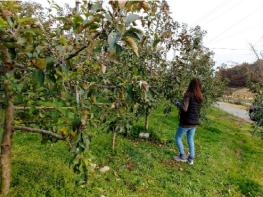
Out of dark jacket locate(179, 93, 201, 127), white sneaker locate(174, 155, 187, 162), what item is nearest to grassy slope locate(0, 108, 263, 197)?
white sneaker locate(174, 155, 187, 162)

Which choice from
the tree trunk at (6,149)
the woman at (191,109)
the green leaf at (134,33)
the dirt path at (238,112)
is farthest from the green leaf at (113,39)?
the dirt path at (238,112)

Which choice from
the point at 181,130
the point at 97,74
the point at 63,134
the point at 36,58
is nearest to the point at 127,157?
the point at 181,130

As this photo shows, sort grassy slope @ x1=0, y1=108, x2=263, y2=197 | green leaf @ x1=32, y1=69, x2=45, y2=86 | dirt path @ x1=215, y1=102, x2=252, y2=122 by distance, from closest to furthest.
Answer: green leaf @ x1=32, y1=69, x2=45, y2=86 → grassy slope @ x1=0, y1=108, x2=263, y2=197 → dirt path @ x1=215, y1=102, x2=252, y2=122

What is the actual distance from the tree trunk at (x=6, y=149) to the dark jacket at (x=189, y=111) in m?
4.68

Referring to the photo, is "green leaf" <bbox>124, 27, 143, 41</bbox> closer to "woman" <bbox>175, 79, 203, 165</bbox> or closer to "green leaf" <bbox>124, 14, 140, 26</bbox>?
"green leaf" <bbox>124, 14, 140, 26</bbox>

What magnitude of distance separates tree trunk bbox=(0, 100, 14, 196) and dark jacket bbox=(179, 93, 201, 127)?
4684mm

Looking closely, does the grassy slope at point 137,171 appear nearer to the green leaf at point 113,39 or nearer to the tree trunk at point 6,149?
the tree trunk at point 6,149

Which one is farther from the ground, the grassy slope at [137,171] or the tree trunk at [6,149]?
the tree trunk at [6,149]

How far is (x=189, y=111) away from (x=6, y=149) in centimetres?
483

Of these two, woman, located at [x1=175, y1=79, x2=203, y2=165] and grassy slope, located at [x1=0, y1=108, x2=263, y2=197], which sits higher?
woman, located at [x1=175, y1=79, x2=203, y2=165]

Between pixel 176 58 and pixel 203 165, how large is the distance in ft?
12.2

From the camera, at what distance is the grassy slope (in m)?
5.60

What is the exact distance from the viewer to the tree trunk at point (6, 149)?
4.55 metres

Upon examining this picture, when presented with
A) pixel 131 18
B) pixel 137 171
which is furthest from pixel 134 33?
pixel 137 171
